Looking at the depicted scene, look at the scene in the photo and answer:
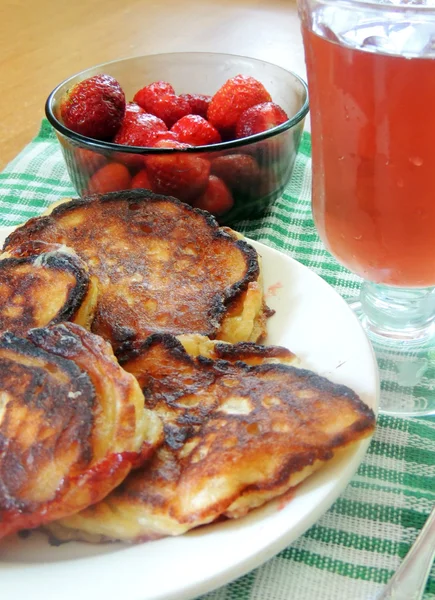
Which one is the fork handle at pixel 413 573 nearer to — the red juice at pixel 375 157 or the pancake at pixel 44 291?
the red juice at pixel 375 157

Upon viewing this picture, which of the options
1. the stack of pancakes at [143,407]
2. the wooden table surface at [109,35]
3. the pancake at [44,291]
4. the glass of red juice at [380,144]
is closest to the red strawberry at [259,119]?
the glass of red juice at [380,144]

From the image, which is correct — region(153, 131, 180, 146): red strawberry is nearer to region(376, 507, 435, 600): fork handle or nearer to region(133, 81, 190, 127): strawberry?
region(133, 81, 190, 127): strawberry

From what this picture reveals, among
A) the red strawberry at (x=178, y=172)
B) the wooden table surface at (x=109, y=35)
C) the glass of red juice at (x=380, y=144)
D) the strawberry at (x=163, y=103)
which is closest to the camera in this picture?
the glass of red juice at (x=380, y=144)

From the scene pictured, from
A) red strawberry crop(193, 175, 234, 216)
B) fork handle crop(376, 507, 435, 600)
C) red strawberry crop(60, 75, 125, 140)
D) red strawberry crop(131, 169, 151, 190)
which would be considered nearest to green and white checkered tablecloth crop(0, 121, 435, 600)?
fork handle crop(376, 507, 435, 600)

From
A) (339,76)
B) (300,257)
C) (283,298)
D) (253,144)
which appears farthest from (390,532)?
(253,144)

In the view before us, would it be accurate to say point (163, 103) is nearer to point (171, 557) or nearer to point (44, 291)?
point (44, 291)
